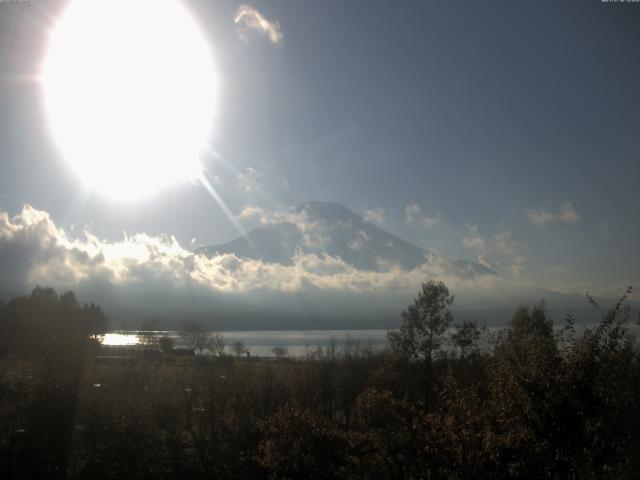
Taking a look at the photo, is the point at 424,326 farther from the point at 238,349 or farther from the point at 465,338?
the point at 238,349

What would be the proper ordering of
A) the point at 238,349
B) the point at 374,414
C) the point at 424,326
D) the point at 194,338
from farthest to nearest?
the point at 194,338 < the point at 238,349 < the point at 424,326 < the point at 374,414

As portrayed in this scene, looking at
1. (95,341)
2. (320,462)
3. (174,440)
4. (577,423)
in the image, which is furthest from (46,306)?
(577,423)

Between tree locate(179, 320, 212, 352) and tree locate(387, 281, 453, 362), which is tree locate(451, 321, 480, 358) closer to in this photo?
tree locate(387, 281, 453, 362)

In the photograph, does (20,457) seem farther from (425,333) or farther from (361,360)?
(361,360)

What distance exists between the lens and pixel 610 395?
7.16m

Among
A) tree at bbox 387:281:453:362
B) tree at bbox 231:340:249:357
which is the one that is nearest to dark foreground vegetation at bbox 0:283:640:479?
tree at bbox 387:281:453:362

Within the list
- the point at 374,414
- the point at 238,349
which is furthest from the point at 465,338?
the point at 238,349

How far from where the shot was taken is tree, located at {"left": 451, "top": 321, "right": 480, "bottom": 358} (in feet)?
107

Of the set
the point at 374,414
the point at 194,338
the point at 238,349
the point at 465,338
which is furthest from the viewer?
the point at 194,338

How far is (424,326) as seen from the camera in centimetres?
2875

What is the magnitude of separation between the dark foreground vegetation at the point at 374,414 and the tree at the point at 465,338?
106 millimetres

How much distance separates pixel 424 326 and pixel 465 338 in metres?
5.83

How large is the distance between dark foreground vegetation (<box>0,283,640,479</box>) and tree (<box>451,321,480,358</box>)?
106 millimetres

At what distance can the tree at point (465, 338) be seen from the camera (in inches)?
1289
